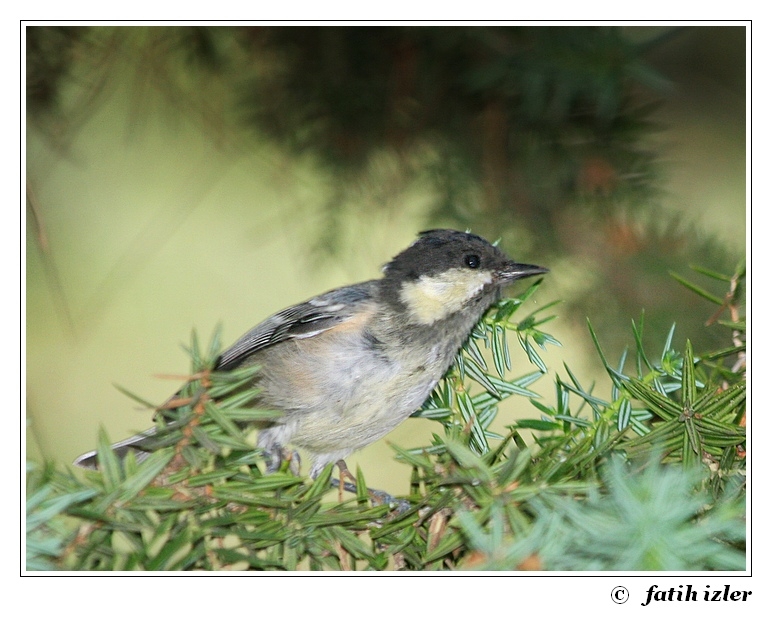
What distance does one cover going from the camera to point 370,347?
1.66 meters

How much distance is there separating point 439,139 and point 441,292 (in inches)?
18.1

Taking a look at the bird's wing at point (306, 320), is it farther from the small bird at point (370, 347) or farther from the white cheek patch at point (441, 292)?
the white cheek patch at point (441, 292)

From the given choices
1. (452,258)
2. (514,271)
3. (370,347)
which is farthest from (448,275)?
(370,347)

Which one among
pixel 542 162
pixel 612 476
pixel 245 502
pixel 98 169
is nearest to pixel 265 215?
pixel 98 169

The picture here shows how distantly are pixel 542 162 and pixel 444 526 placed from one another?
107 cm

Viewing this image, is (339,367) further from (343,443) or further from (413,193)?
(413,193)

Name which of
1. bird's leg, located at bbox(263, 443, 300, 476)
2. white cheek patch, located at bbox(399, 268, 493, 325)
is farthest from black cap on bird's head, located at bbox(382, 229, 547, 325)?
bird's leg, located at bbox(263, 443, 300, 476)

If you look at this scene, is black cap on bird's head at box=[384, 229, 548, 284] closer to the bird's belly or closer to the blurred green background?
the blurred green background

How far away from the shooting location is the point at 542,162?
182cm

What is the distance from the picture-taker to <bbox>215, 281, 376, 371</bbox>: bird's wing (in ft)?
5.69

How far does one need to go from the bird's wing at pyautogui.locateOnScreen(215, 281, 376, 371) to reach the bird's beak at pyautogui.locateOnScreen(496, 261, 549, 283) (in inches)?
12.7

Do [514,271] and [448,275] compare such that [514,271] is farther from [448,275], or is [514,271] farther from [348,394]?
[348,394]

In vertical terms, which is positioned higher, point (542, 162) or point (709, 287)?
point (542, 162)
